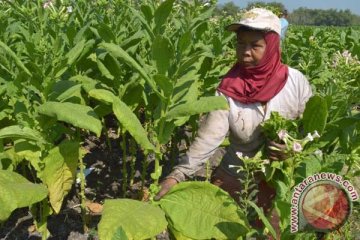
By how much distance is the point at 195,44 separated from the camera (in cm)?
432

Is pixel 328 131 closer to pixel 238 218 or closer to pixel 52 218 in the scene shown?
pixel 238 218

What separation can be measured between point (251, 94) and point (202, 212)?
74 cm

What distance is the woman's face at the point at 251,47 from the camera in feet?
8.53

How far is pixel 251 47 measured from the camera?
263cm

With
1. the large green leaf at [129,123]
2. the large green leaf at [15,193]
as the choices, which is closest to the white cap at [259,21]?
the large green leaf at [129,123]

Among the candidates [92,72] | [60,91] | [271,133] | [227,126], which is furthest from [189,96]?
[92,72]

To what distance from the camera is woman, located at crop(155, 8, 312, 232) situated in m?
2.60

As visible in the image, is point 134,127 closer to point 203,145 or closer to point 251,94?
point 203,145

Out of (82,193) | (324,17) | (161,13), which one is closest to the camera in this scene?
(161,13)

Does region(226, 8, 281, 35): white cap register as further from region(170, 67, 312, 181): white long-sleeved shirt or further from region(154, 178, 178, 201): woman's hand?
region(154, 178, 178, 201): woman's hand

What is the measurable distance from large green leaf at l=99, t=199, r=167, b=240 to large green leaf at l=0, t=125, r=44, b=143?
2.15 ft

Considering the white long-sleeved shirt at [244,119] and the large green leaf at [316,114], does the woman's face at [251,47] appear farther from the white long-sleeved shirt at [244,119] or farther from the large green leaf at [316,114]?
the large green leaf at [316,114]

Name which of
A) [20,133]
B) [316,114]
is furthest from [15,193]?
[316,114]

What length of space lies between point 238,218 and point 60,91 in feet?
4.25
